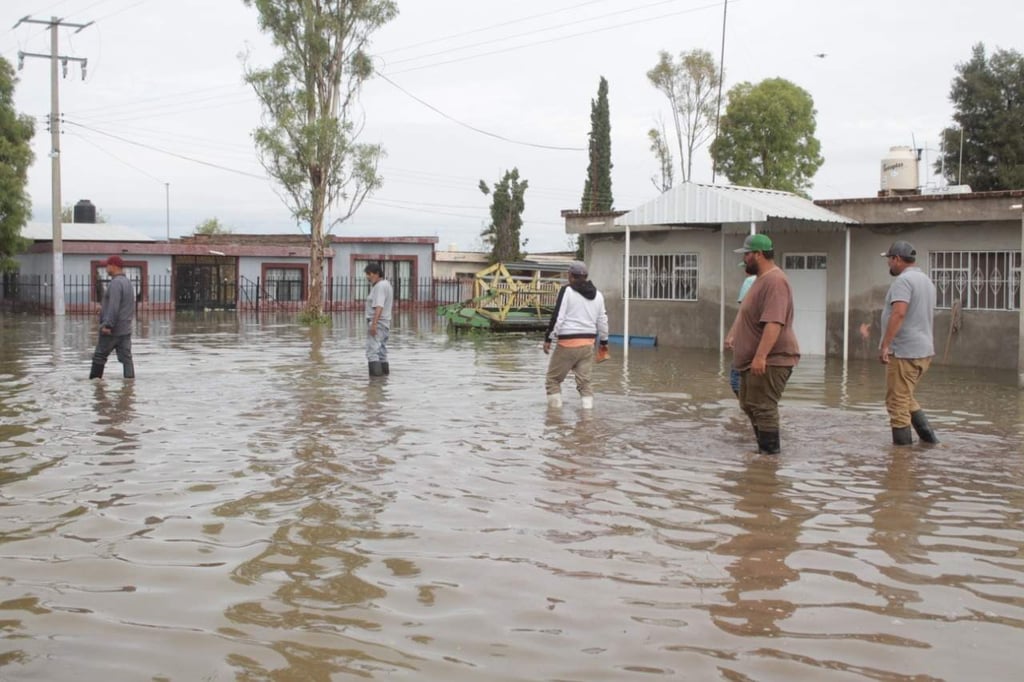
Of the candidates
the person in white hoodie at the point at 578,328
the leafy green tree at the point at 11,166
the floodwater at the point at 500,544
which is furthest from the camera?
the leafy green tree at the point at 11,166

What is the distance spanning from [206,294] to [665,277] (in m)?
26.2

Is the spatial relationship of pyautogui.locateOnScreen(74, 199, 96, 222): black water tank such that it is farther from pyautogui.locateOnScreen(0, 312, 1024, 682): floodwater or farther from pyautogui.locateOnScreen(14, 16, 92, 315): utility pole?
pyautogui.locateOnScreen(0, 312, 1024, 682): floodwater

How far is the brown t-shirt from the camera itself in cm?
814

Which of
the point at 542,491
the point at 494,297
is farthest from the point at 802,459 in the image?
the point at 494,297

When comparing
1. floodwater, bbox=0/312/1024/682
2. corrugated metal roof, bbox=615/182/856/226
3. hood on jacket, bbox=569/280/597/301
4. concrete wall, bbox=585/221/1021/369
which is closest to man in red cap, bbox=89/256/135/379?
floodwater, bbox=0/312/1024/682

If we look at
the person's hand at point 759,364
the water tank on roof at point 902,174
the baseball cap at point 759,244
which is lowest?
the person's hand at point 759,364

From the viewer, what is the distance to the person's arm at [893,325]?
8.81 m

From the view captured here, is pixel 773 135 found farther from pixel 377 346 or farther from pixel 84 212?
pixel 84 212

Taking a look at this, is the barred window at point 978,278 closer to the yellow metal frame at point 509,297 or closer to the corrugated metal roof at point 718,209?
the corrugated metal roof at point 718,209

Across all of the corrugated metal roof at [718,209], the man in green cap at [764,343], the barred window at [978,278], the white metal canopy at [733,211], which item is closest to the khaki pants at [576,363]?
the man in green cap at [764,343]

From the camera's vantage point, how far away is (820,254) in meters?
20.3

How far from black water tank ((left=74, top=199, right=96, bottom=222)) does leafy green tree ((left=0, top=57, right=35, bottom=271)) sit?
1778cm

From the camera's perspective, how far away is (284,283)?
148 feet

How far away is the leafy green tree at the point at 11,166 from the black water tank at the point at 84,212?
17.8 m
